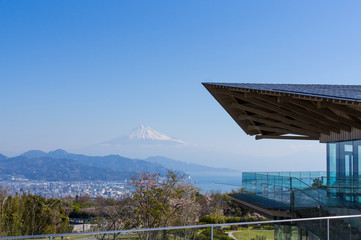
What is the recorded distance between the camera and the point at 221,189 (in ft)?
141

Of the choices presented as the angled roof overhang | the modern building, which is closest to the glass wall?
the modern building

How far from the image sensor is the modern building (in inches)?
441

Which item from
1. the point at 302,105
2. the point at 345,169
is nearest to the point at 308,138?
the point at 345,169

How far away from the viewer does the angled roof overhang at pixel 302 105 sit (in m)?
11.1

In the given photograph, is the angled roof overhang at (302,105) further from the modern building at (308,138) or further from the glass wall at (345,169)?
the glass wall at (345,169)

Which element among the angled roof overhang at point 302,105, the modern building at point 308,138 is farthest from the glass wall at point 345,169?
the angled roof overhang at point 302,105

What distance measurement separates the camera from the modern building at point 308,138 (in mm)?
11203

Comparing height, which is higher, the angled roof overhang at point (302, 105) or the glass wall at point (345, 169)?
the angled roof overhang at point (302, 105)

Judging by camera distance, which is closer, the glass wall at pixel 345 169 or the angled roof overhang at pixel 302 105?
the angled roof overhang at pixel 302 105

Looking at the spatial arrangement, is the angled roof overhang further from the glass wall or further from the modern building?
the glass wall

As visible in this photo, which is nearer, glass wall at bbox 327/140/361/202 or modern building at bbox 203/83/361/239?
modern building at bbox 203/83/361/239

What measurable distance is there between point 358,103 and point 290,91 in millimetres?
2124

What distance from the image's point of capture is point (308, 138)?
805 inches

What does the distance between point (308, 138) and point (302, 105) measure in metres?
8.99
